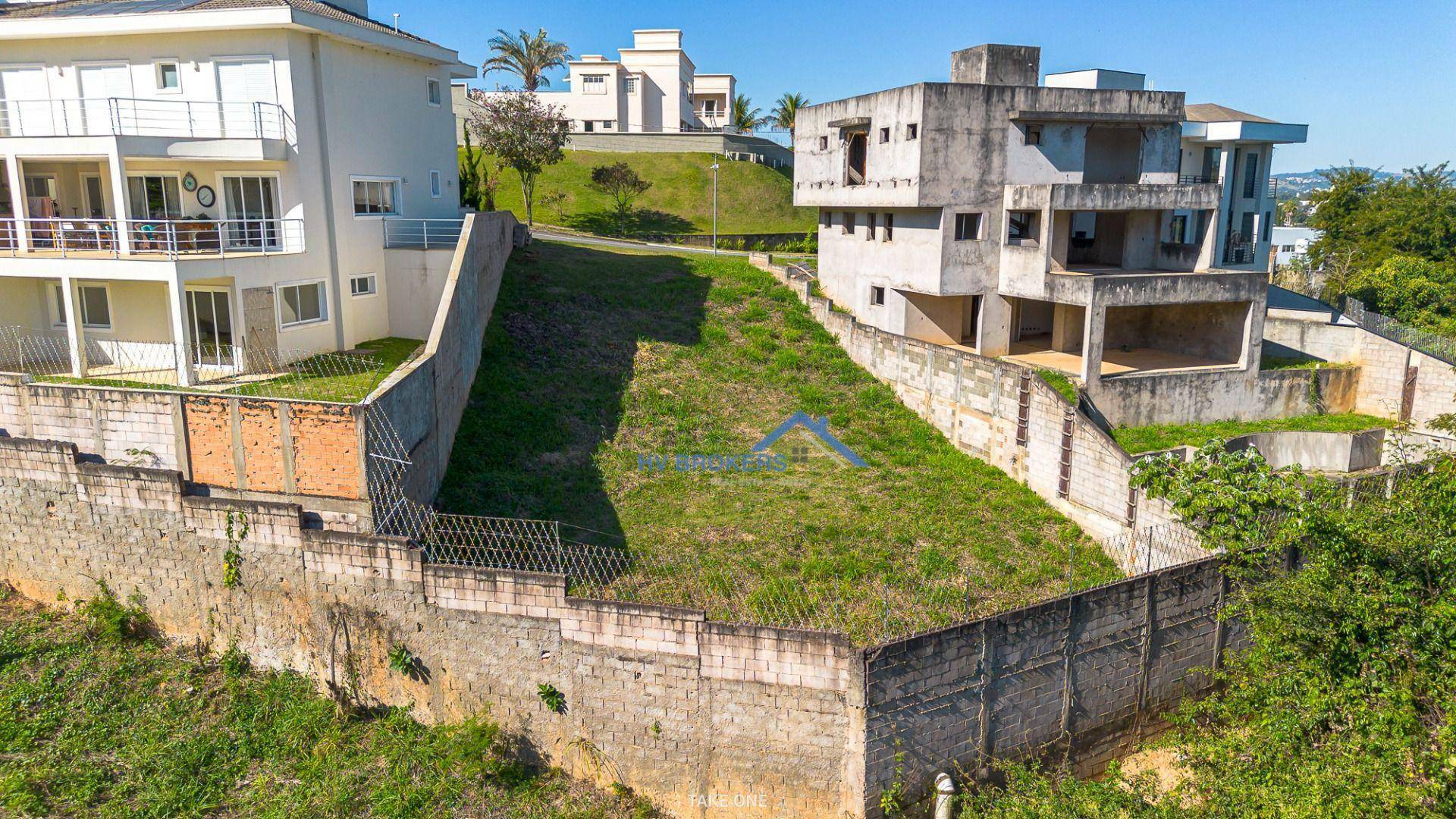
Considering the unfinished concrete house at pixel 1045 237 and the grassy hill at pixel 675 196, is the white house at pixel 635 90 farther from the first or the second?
the unfinished concrete house at pixel 1045 237

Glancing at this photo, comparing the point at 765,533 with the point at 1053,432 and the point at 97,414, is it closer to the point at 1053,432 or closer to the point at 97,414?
the point at 1053,432

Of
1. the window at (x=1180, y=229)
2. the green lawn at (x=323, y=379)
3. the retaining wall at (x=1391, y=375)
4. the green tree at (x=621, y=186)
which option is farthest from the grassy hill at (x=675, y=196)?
the green lawn at (x=323, y=379)

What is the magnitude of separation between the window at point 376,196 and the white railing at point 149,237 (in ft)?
6.62

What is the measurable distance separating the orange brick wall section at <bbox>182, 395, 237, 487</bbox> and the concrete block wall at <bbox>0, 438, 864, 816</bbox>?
807 mm

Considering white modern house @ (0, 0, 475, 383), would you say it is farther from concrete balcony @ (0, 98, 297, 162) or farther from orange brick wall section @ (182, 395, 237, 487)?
orange brick wall section @ (182, 395, 237, 487)

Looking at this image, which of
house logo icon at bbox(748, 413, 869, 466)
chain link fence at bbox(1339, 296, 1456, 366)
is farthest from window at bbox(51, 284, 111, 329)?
chain link fence at bbox(1339, 296, 1456, 366)

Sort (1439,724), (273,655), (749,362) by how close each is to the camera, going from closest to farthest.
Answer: (1439,724), (273,655), (749,362)

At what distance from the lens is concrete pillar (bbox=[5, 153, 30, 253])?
18391 millimetres

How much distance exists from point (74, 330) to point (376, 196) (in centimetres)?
693

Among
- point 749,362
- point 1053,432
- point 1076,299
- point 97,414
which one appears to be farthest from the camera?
point 749,362

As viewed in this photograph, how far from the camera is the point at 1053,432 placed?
1933cm

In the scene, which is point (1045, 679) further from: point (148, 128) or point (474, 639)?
point (148, 128)

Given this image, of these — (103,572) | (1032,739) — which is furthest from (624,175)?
(1032,739)

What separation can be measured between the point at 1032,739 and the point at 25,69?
24246mm
